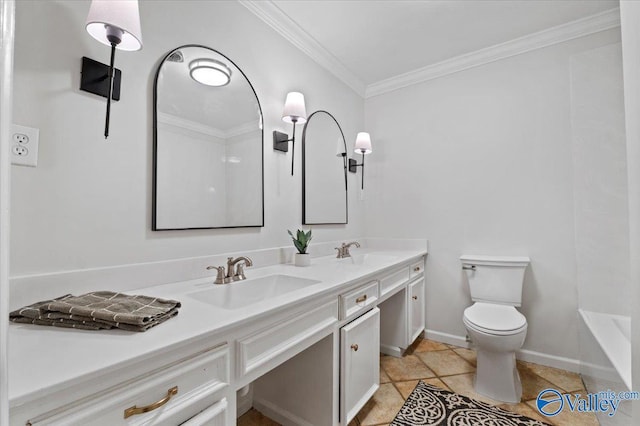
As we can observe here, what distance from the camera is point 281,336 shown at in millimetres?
1044

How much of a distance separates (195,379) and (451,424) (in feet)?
4.66

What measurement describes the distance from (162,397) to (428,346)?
229 cm

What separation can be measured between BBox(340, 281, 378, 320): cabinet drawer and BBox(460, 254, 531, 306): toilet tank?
102 centimetres

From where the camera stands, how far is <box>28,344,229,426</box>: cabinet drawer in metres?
0.57

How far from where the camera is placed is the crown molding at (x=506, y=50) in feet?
6.57

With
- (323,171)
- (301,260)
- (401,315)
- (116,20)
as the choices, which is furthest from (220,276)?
(401,315)

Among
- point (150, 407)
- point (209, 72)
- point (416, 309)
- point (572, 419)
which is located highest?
point (209, 72)

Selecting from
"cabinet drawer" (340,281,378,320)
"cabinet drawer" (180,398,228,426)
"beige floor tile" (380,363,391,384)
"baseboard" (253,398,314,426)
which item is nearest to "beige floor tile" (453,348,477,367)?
"beige floor tile" (380,363,391,384)

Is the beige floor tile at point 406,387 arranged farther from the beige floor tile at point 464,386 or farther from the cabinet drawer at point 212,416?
the cabinet drawer at point 212,416

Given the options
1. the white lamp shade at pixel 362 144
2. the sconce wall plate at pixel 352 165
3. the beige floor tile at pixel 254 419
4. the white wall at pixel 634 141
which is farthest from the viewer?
the sconce wall plate at pixel 352 165

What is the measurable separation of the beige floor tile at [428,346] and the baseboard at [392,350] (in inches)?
7.8

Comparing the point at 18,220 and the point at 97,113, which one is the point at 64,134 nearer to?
the point at 97,113

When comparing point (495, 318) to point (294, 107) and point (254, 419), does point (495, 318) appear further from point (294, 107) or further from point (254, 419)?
point (294, 107)

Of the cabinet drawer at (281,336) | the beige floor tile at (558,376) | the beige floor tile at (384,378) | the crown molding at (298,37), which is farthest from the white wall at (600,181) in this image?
the cabinet drawer at (281,336)
